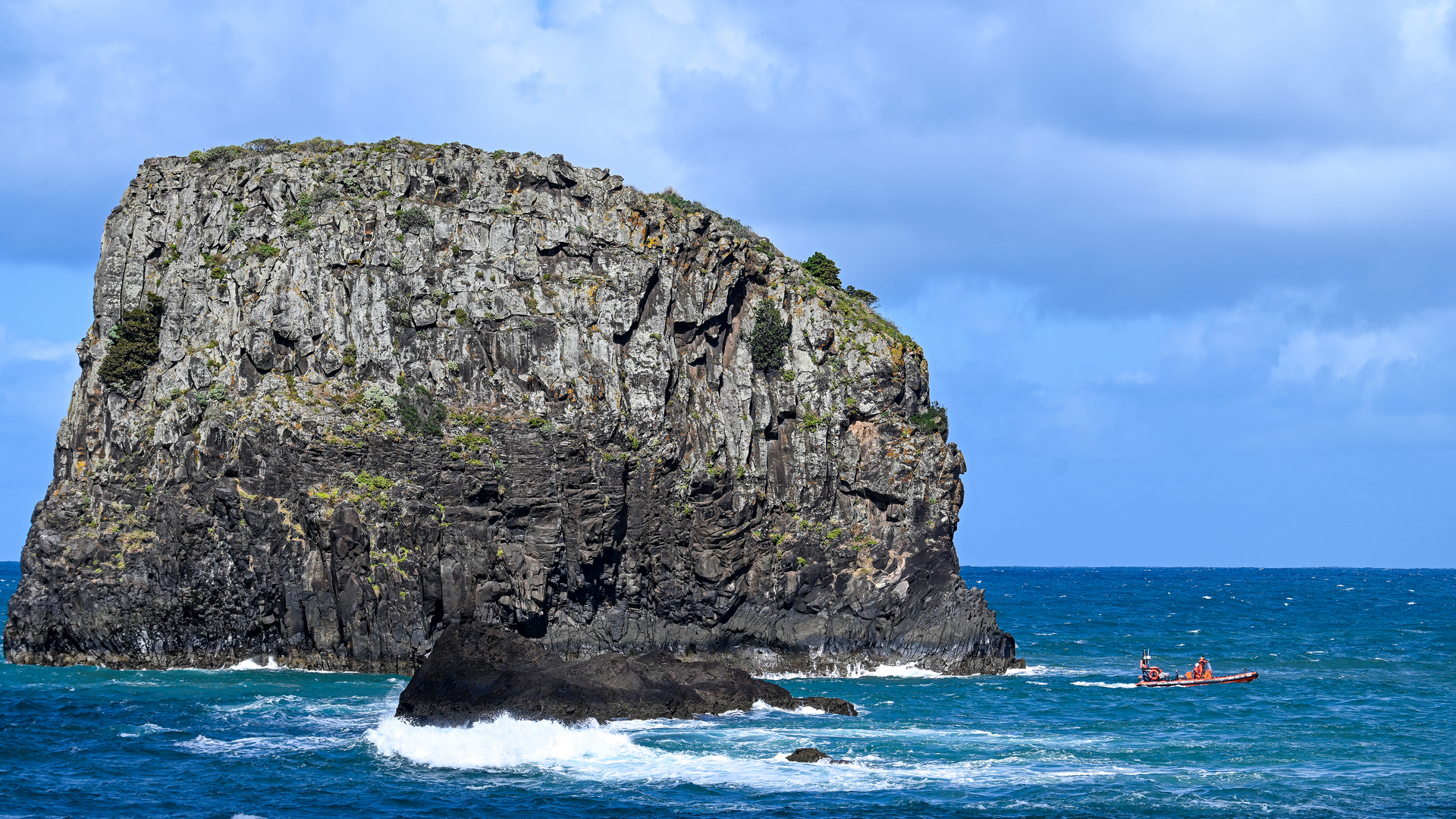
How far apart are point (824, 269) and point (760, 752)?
41.7 meters

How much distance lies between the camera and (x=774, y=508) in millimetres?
69375

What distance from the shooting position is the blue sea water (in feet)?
128

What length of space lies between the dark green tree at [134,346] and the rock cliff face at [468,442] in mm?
182

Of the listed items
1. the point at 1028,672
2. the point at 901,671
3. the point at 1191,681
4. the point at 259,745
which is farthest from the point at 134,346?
the point at 1191,681

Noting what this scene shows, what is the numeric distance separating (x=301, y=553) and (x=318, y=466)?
4198mm

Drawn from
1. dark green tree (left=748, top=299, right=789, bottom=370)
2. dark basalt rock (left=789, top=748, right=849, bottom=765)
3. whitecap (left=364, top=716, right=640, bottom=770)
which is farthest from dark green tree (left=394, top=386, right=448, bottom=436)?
dark basalt rock (left=789, top=748, right=849, bottom=765)

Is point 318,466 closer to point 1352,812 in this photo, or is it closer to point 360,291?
point 360,291

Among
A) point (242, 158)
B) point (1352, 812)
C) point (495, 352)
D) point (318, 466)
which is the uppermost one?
point (242, 158)

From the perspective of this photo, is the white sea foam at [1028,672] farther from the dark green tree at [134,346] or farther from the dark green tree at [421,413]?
the dark green tree at [134,346]

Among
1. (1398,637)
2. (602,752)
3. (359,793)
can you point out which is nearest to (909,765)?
(602,752)

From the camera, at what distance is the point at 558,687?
167ft

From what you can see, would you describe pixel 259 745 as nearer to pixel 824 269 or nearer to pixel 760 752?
pixel 760 752

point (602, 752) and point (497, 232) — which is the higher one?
point (497, 232)

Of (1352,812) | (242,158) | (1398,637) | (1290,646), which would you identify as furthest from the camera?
(1398,637)
